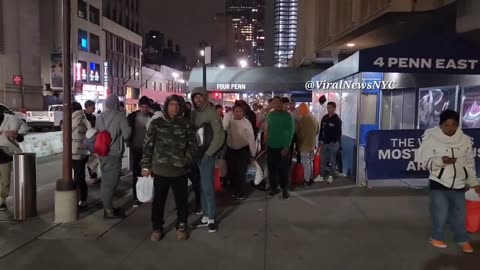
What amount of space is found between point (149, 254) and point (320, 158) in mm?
5628

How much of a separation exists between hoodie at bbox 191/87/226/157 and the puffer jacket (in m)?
2.27

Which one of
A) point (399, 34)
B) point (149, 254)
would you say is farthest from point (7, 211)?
point (399, 34)

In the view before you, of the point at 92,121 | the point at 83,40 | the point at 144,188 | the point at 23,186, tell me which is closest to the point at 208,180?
the point at 144,188

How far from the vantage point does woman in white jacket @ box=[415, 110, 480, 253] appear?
5121 mm

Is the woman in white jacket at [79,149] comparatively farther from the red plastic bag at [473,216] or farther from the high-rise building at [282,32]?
the high-rise building at [282,32]

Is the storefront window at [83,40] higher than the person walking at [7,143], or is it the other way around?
the storefront window at [83,40]

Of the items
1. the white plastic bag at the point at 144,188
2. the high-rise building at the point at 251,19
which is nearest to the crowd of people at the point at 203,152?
the white plastic bag at the point at 144,188

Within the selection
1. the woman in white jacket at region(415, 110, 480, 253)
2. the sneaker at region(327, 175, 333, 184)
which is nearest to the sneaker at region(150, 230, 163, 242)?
the woman in white jacket at region(415, 110, 480, 253)

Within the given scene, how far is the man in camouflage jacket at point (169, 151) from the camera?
5398mm

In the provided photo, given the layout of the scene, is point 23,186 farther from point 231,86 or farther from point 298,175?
point 231,86

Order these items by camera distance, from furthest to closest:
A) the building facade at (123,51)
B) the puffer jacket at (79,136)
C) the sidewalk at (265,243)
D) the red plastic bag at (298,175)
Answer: the building facade at (123,51) < the red plastic bag at (298,175) < the puffer jacket at (79,136) < the sidewalk at (265,243)

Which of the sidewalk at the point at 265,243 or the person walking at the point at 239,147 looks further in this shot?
the person walking at the point at 239,147

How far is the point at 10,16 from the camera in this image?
39.2 meters

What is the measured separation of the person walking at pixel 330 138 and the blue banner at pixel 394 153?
993 mm
